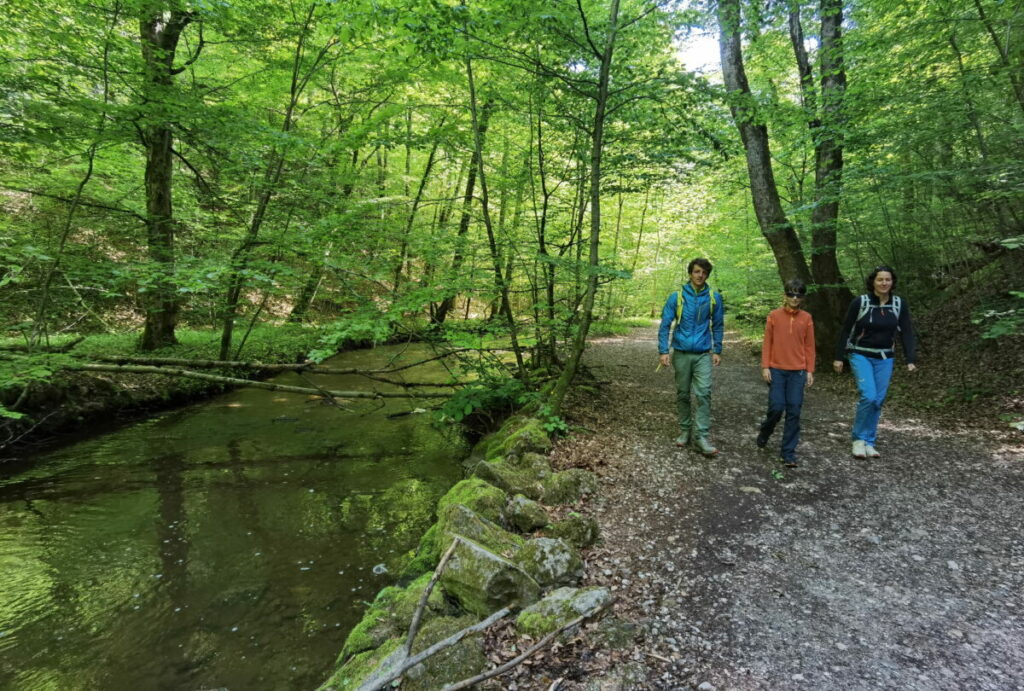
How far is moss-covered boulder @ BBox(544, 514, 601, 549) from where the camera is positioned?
3562 millimetres

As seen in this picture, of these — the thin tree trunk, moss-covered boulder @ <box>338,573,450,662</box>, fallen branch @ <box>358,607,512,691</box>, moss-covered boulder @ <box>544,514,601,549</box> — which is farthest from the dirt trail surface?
the thin tree trunk

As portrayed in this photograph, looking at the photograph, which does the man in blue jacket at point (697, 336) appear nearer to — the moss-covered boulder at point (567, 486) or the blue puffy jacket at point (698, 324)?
the blue puffy jacket at point (698, 324)

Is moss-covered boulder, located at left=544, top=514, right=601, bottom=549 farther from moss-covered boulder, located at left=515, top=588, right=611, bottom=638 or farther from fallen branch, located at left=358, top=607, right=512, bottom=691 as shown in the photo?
fallen branch, located at left=358, top=607, right=512, bottom=691

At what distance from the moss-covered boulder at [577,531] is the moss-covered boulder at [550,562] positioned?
9.7 inches

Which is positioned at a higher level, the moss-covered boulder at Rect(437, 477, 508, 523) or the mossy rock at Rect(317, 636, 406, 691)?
the moss-covered boulder at Rect(437, 477, 508, 523)

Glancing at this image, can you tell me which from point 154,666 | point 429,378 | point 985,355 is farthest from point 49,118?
point 985,355

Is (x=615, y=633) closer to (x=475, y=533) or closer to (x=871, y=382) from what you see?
(x=475, y=533)

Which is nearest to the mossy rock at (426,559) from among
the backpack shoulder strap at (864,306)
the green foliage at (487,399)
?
the green foliage at (487,399)

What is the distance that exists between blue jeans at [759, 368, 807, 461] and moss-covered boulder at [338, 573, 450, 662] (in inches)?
157

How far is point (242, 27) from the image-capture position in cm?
750

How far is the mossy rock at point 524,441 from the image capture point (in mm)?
5203

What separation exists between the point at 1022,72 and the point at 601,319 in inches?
619

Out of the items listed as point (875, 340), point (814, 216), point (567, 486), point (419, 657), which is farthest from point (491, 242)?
point (814, 216)

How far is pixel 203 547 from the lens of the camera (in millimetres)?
4535
